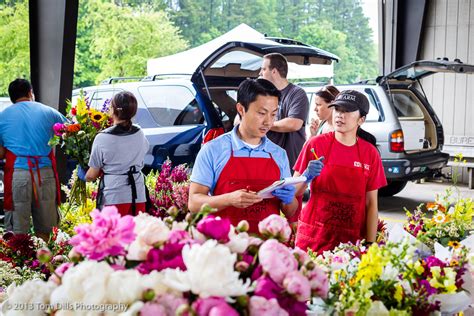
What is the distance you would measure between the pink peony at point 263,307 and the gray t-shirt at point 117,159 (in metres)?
3.45

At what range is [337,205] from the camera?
3.46 metres

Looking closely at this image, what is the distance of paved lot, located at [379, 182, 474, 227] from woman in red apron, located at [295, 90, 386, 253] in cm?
494

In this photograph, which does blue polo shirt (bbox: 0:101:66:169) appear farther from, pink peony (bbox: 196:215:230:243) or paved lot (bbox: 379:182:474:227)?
paved lot (bbox: 379:182:474:227)

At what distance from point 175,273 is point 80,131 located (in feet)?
12.8

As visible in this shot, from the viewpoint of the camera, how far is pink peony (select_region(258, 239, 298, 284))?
1.43 m

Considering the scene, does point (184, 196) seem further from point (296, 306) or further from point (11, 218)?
point (296, 306)

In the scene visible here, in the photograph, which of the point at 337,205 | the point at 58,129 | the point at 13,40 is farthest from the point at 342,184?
the point at 13,40

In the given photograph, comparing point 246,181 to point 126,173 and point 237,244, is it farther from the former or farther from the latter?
point 126,173

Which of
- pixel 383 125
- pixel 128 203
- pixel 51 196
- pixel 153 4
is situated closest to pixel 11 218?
pixel 51 196

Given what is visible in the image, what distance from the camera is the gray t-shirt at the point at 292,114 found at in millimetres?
4992

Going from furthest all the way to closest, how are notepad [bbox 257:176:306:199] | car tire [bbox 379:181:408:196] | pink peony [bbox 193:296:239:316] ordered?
car tire [bbox 379:181:408:196], notepad [bbox 257:176:306:199], pink peony [bbox 193:296:239:316]

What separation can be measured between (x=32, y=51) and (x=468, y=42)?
9153 millimetres

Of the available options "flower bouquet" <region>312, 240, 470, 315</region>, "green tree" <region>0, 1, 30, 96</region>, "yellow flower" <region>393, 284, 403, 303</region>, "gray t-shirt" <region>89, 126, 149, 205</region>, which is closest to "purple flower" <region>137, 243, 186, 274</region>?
"flower bouquet" <region>312, 240, 470, 315</region>

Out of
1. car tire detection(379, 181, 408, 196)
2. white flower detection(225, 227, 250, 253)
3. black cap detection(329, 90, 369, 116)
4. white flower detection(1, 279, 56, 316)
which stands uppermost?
black cap detection(329, 90, 369, 116)
